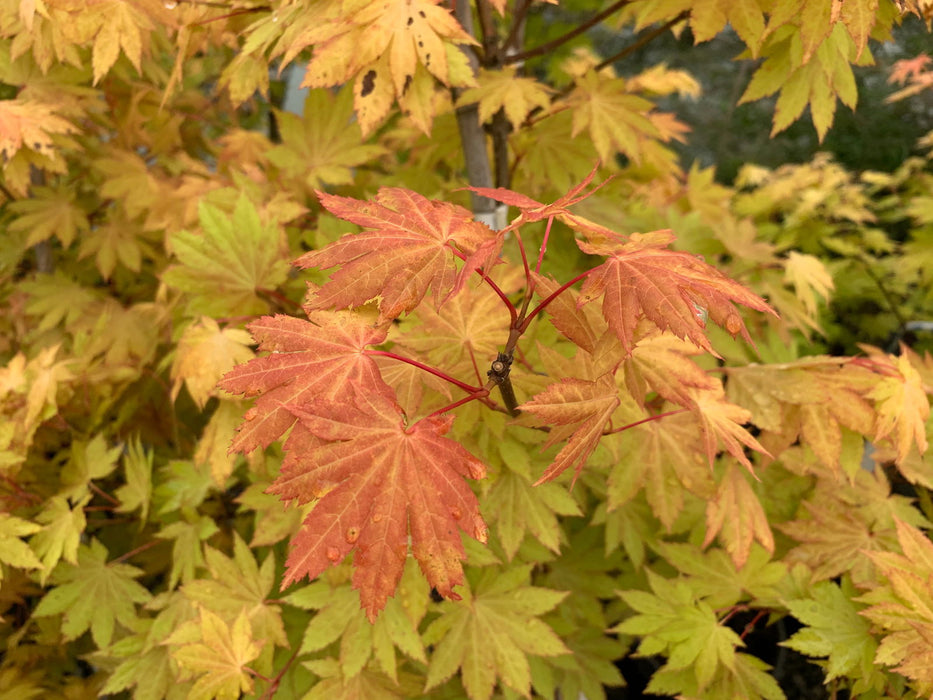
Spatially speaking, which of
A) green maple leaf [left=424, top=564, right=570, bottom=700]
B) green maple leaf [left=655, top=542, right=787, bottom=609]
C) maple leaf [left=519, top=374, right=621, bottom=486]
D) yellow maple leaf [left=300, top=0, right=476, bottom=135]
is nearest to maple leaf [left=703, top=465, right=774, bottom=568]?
green maple leaf [left=655, top=542, right=787, bottom=609]

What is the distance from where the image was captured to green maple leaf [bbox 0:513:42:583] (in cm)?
126

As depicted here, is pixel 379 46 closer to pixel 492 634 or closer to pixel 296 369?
pixel 296 369

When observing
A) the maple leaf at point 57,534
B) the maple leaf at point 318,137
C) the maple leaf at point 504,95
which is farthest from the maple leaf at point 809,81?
the maple leaf at point 57,534

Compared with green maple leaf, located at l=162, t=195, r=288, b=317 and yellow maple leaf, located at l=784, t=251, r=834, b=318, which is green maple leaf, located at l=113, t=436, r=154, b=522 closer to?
green maple leaf, located at l=162, t=195, r=288, b=317

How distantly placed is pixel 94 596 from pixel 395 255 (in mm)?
1263

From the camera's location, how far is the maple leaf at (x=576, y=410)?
2.57ft

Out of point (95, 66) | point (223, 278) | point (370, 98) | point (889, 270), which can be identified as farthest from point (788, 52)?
point (889, 270)

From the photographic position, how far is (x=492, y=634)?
124 centimetres

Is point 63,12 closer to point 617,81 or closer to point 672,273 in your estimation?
point 617,81

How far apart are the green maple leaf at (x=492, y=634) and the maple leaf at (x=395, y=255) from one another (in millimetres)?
697

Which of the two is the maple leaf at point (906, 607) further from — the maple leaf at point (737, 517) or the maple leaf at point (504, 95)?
the maple leaf at point (504, 95)

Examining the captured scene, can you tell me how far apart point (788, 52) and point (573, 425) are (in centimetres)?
107

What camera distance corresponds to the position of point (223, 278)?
1.32m

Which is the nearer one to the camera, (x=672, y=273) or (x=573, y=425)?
(x=672, y=273)
